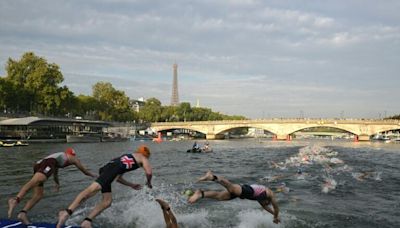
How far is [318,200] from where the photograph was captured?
20.6 m

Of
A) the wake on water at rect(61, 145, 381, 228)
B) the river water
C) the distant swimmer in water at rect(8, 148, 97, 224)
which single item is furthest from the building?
the distant swimmer in water at rect(8, 148, 97, 224)

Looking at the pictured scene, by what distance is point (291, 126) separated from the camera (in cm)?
12925

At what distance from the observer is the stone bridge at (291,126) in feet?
387

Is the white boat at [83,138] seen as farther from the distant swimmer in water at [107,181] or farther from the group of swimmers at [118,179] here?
the distant swimmer in water at [107,181]

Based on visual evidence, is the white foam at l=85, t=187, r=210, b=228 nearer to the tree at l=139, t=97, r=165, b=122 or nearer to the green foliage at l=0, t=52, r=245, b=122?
the green foliage at l=0, t=52, r=245, b=122

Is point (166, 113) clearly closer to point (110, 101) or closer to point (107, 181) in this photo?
point (110, 101)

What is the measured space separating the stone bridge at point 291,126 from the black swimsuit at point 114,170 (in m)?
113

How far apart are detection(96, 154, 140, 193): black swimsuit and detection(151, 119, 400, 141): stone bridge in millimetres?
113452

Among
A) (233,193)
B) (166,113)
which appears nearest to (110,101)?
(166,113)

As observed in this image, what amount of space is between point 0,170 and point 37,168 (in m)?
22.9

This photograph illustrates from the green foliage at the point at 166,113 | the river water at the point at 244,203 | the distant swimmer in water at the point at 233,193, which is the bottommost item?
the river water at the point at 244,203

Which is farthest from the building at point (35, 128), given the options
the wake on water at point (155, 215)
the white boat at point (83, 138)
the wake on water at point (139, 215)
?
the wake on water at point (139, 215)

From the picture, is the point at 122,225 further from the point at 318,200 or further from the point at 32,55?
the point at 32,55

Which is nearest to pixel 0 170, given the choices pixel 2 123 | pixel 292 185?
pixel 292 185
